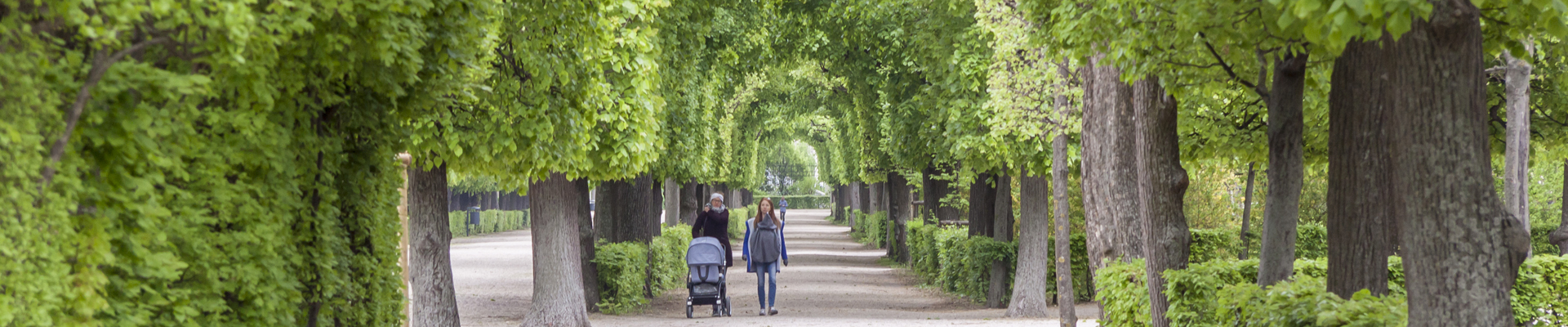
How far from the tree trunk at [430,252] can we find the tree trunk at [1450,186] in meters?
8.07

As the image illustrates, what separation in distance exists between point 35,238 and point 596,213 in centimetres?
1483

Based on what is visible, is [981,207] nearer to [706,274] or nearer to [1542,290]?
[706,274]

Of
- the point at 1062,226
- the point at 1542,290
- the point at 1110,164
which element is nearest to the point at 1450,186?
the point at 1110,164

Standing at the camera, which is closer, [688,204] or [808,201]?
[688,204]

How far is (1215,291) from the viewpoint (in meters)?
7.19

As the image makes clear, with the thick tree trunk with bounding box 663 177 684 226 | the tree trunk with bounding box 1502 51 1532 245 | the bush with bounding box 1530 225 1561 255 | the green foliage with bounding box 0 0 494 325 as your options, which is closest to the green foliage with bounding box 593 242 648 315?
the tree trunk with bounding box 1502 51 1532 245

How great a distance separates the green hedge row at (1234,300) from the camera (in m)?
5.57

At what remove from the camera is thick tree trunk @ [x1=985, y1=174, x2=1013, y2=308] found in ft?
56.8

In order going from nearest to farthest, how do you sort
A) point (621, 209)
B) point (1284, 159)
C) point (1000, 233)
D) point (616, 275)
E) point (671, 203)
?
point (1284, 159)
point (616, 275)
point (621, 209)
point (1000, 233)
point (671, 203)

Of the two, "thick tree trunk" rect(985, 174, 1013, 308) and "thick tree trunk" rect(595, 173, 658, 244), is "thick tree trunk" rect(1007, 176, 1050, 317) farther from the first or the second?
"thick tree trunk" rect(595, 173, 658, 244)

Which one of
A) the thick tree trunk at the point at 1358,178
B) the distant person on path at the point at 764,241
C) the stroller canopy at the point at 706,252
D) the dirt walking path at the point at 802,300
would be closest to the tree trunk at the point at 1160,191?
the thick tree trunk at the point at 1358,178

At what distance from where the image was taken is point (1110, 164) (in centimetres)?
840

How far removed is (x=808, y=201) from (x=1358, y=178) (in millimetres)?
96384

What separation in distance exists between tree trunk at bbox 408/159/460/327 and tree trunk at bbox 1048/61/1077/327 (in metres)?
5.71
